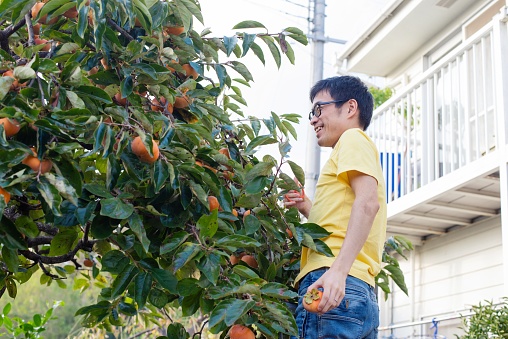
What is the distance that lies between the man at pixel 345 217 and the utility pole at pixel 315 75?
7.32m

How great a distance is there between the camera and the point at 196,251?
1905 mm

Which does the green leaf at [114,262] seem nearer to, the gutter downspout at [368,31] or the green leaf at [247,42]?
the green leaf at [247,42]

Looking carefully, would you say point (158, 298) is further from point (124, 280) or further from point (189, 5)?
point (189, 5)

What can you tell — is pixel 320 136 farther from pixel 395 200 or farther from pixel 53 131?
pixel 395 200

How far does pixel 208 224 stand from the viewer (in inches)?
74.9

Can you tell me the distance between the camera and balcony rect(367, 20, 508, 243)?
20.4ft

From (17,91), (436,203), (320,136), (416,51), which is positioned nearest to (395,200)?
(436,203)

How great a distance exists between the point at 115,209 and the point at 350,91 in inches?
41.2

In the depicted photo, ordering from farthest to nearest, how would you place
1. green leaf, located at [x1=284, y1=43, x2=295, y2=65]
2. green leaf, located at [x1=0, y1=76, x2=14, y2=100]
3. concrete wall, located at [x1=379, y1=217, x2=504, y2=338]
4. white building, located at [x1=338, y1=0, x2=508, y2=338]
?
concrete wall, located at [x1=379, y1=217, x2=504, y2=338] < white building, located at [x1=338, y1=0, x2=508, y2=338] < green leaf, located at [x1=284, y1=43, x2=295, y2=65] < green leaf, located at [x1=0, y1=76, x2=14, y2=100]

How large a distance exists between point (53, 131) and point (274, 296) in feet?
2.22

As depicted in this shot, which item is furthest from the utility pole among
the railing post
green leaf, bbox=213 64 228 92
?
green leaf, bbox=213 64 228 92

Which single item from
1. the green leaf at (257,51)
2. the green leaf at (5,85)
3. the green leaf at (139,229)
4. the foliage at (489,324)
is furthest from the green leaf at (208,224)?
the foliage at (489,324)

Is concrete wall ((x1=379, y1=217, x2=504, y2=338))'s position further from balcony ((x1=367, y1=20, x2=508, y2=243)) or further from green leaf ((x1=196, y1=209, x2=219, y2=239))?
green leaf ((x1=196, y1=209, x2=219, y2=239))

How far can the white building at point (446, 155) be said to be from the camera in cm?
637
